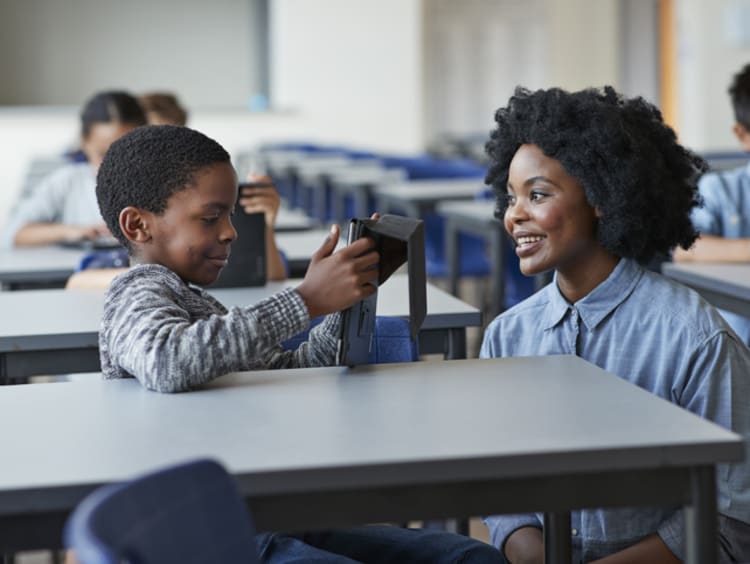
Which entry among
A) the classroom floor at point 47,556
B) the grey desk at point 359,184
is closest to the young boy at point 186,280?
the classroom floor at point 47,556

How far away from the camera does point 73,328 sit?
7.32 ft

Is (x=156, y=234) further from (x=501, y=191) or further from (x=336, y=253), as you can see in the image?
(x=501, y=191)

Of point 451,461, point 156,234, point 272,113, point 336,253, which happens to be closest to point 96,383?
point 156,234

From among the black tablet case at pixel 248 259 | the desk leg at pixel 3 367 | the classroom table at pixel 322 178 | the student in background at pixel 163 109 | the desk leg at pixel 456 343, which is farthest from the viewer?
the classroom table at pixel 322 178

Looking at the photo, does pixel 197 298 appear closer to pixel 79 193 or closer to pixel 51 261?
pixel 51 261

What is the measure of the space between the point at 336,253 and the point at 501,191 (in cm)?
54

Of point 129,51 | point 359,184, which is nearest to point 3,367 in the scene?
point 359,184

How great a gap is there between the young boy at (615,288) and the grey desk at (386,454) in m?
0.27

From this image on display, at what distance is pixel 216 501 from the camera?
99cm

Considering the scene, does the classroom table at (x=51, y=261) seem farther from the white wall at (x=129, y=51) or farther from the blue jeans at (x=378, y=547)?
the white wall at (x=129, y=51)

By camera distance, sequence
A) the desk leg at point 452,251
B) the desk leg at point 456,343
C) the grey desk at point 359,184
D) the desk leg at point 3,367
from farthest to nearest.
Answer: the grey desk at point 359,184
the desk leg at point 452,251
the desk leg at point 456,343
the desk leg at point 3,367

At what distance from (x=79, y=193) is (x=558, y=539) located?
2.55 m

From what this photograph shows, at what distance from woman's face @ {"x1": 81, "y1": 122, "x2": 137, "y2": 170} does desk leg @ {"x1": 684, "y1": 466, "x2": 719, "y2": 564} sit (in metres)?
2.71

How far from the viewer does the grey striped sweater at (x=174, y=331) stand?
1526mm
